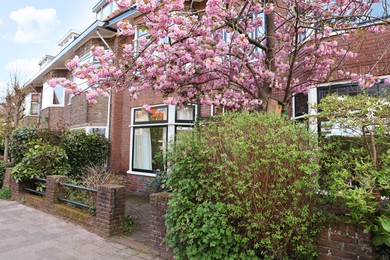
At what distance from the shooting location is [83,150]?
9977mm

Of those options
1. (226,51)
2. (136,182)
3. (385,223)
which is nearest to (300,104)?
(226,51)

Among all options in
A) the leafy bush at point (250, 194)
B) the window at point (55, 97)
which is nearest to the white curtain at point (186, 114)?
the leafy bush at point (250, 194)

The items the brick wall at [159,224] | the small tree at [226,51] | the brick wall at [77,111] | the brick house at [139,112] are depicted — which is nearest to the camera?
the brick wall at [159,224]

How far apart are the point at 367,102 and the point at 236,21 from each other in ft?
9.21

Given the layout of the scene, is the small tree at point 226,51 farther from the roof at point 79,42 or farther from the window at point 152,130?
the roof at point 79,42

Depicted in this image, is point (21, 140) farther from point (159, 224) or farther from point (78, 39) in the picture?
point (159, 224)

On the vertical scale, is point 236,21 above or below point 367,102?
above

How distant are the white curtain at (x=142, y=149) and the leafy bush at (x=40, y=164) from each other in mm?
2768

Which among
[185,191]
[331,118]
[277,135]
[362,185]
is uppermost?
[331,118]

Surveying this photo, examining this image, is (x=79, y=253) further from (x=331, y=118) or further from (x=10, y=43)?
(x=10, y=43)

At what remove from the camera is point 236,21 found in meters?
4.84

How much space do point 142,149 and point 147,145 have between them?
28cm

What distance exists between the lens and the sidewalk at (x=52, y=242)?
4137 millimetres

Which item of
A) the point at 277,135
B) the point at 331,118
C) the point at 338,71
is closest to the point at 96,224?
the point at 277,135
